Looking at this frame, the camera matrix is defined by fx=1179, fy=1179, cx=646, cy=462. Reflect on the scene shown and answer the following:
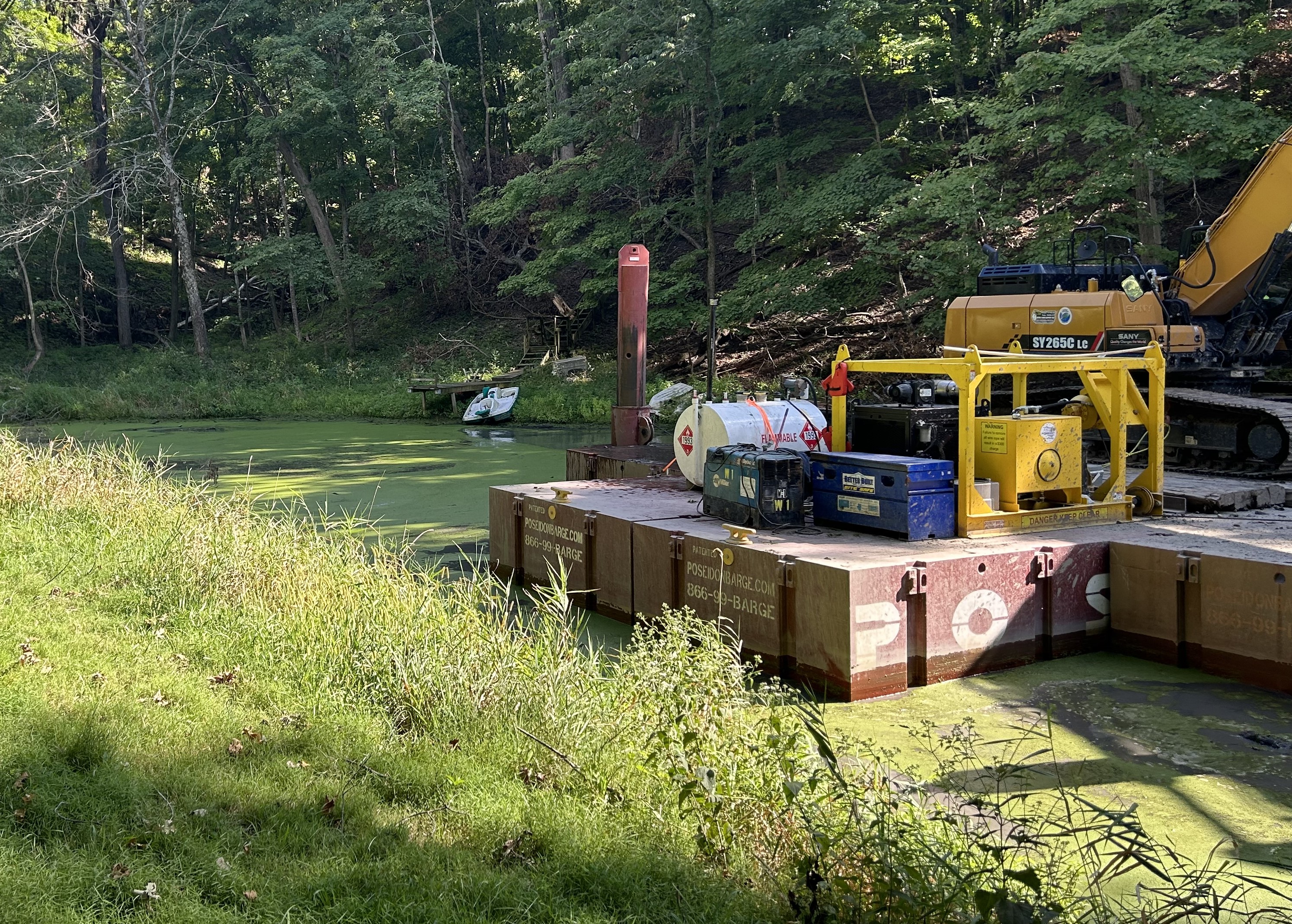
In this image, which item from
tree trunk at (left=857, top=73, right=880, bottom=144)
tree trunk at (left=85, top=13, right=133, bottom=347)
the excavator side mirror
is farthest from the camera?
tree trunk at (left=85, top=13, right=133, bottom=347)

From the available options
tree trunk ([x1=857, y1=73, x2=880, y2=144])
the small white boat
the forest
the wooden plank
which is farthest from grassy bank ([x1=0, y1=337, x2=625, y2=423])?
the wooden plank

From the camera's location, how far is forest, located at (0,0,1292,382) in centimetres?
1770

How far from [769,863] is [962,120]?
872 inches

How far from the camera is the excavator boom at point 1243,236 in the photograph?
39.8ft

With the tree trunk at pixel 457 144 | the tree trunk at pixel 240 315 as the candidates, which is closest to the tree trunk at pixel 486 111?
the tree trunk at pixel 457 144

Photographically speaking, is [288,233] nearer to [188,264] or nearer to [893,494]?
[188,264]

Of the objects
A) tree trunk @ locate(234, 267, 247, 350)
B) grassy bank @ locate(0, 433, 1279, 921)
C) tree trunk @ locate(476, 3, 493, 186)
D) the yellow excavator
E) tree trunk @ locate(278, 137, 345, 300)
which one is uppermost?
tree trunk @ locate(476, 3, 493, 186)

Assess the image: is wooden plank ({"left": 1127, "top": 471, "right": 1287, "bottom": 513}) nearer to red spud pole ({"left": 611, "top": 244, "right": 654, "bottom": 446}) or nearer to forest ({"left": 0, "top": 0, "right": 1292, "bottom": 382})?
red spud pole ({"left": 611, "top": 244, "right": 654, "bottom": 446})

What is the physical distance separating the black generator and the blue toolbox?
244mm

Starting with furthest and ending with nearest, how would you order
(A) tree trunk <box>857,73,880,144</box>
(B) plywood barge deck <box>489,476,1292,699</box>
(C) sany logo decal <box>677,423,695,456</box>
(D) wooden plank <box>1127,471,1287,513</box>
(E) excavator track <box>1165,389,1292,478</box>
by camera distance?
(A) tree trunk <box>857,73,880,144</box> < (E) excavator track <box>1165,389,1292,478</box> < (C) sany logo decal <box>677,423,695,456</box> < (D) wooden plank <box>1127,471,1287,513</box> < (B) plywood barge deck <box>489,476,1292,699</box>

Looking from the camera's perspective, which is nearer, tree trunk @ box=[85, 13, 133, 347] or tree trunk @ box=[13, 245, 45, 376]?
tree trunk @ box=[13, 245, 45, 376]

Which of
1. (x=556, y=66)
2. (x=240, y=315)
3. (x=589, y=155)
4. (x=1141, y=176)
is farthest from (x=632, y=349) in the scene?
(x=240, y=315)

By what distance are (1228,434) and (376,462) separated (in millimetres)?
10956

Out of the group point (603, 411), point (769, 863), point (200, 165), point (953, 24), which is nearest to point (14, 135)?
point (200, 165)
